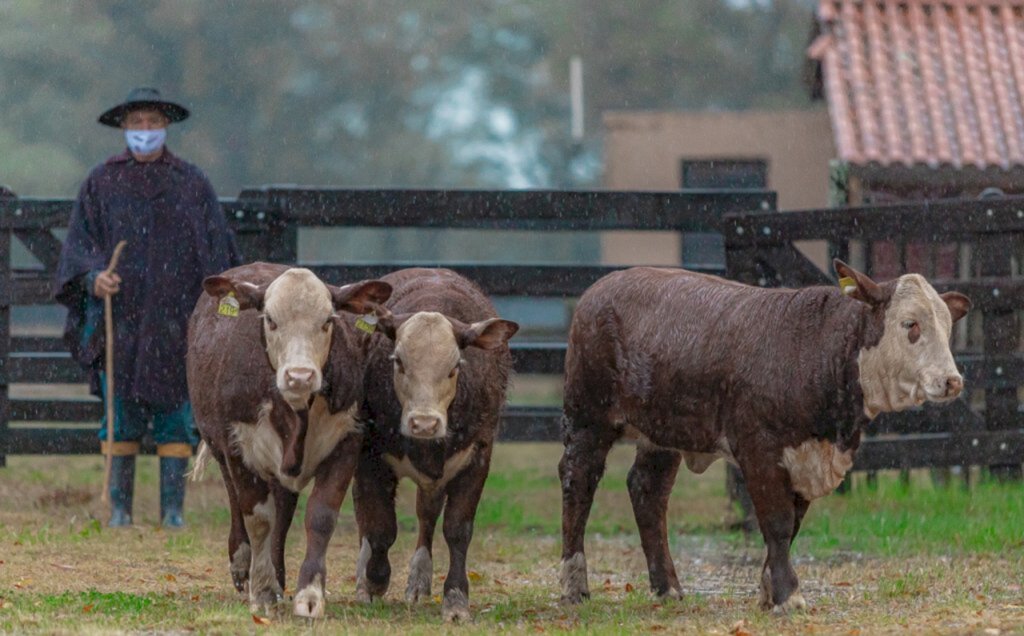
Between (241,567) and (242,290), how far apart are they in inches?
58.7

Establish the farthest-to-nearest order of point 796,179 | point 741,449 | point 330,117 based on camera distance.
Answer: point 330,117 → point 796,179 → point 741,449

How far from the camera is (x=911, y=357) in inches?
295

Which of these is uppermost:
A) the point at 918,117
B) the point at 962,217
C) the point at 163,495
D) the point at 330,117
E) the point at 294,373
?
the point at 330,117

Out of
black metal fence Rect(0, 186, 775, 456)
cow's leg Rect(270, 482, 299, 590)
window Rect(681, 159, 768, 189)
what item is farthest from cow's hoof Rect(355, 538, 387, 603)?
window Rect(681, 159, 768, 189)

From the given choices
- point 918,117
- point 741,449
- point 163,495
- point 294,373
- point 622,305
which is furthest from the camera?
point 918,117

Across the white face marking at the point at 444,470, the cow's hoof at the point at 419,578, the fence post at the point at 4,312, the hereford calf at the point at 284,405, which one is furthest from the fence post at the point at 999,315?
the fence post at the point at 4,312

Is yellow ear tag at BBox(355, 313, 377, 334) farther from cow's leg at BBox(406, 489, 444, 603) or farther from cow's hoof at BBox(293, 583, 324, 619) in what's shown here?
cow's hoof at BBox(293, 583, 324, 619)

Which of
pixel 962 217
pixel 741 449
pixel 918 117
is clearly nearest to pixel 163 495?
pixel 741 449

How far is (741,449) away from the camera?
25.6ft

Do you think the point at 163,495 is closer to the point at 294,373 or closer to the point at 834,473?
the point at 294,373

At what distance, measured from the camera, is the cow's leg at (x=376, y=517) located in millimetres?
8227

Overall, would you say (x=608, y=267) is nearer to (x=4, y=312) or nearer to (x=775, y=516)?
(x=4, y=312)

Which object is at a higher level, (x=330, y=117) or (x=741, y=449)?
(x=330, y=117)

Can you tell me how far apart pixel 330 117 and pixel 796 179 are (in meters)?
31.3
